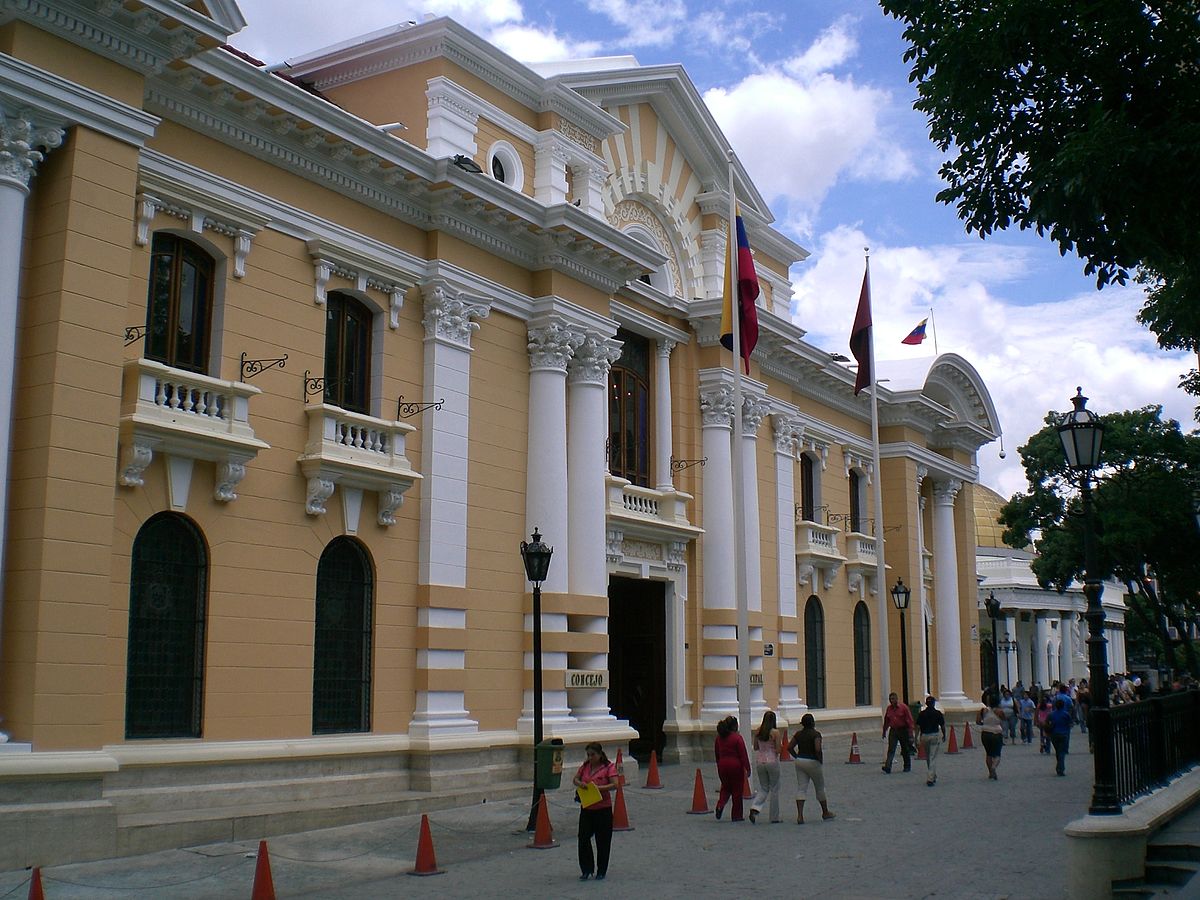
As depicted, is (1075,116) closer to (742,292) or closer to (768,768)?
(768,768)

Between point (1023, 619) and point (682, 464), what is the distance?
1990 inches

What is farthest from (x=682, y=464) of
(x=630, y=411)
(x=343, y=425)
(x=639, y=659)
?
(x=343, y=425)

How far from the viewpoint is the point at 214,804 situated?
52.2 ft

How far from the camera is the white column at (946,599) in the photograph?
40375mm

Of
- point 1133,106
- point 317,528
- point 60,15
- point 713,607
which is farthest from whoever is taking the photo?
point 713,607

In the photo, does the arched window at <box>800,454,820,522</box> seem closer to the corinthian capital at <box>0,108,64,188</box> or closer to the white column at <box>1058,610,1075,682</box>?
the corinthian capital at <box>0,108,64,188</box>

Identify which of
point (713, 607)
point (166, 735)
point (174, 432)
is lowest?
point (166, 735)

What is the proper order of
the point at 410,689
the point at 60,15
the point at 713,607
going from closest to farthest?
the point at 60,15 → the point at 410,689 → the point at 713,607

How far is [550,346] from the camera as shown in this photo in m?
22.4

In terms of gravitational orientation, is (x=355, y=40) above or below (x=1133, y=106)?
above

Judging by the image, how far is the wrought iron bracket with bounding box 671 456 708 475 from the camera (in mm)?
27828

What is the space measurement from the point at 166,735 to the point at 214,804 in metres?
1.07

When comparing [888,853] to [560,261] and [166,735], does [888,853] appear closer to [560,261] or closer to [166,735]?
[166,735]

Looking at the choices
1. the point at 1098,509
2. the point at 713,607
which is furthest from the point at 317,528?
the point at 1098,509
